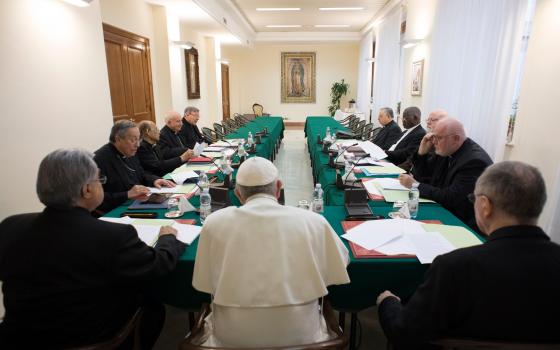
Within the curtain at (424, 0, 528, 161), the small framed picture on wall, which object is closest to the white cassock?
the curtain at (424, 0, 528, 161)

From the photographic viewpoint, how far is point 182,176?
9.10 feet

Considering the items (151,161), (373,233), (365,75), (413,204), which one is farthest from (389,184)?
(365,75)

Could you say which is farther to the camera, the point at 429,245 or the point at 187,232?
the point at 187,232

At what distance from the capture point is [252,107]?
14.0 metres

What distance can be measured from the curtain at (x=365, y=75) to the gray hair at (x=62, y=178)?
10.8 metres

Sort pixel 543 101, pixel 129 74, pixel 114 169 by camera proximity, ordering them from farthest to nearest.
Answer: pixel 129 74 → pixel 543 101 → pixel 114 169

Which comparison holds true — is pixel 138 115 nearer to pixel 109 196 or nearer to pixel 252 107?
pixel 109 196

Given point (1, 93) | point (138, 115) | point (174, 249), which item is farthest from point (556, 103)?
point (138, 115)

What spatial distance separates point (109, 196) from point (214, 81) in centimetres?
872

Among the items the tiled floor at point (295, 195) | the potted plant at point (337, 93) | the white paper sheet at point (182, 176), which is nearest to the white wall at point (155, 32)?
the tiled floor at point (295, 195)

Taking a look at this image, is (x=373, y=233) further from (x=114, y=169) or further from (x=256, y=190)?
(x=114, y=169)

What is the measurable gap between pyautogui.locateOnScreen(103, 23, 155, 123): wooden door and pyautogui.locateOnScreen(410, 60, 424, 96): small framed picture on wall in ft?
16.4

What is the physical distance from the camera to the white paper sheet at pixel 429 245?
1.50m

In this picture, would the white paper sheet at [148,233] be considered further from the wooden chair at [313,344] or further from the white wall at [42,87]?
the white wall at [42,87]
